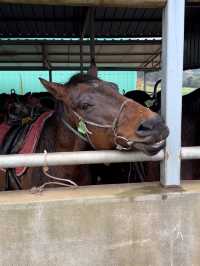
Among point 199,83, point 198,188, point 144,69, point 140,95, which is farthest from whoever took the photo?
point 199,83

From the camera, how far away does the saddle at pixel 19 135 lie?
2.83m

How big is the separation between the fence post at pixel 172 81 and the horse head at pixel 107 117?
167 millimetres

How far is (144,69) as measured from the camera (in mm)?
11805

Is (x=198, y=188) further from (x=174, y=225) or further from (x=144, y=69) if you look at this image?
(x=144, y=69)

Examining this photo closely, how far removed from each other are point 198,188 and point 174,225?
28 cm

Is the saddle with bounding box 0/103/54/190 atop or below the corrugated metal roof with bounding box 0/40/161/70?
below

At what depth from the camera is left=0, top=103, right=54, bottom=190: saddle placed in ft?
9.29

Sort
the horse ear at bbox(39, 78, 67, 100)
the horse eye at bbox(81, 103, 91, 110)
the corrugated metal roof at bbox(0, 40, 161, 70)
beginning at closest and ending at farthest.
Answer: the horse eye at bbox(81, 103, 91, 110) < the horse ear at bbox(39, 78, 67, 100) < the corrugated metal roof at bbox(0, 40, 161, 70)

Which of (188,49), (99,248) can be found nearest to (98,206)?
(99,248)

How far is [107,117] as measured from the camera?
2.37 metres

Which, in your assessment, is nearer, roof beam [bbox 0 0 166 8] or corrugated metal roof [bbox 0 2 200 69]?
roof beam [bbox 0 0 166 8]

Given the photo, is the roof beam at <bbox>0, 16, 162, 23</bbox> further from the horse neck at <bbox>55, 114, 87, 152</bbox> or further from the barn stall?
the barn stall

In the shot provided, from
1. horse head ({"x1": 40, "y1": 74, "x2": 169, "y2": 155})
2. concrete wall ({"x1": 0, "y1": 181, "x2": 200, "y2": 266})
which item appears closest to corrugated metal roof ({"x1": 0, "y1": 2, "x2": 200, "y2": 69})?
horse head ({"x1": 40, "y1": 74, "x2": 169, "y2": 155})

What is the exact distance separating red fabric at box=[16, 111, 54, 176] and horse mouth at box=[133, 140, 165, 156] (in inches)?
43.7
